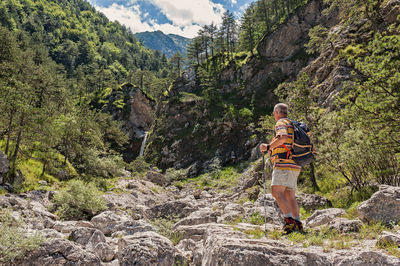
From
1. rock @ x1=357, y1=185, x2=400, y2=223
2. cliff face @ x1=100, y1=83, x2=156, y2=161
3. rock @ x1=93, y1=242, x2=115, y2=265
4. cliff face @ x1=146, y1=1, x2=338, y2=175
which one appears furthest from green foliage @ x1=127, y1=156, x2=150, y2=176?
rock @ x1=357, y1=185, x2=400, y2=223

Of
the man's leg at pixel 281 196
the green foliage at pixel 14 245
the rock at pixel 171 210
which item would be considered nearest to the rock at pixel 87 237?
the green foliage at pixel 14 245

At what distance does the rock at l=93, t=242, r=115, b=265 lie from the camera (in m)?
6.25

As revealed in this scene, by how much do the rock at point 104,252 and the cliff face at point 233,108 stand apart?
40.4 metres

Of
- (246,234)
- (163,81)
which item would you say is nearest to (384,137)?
(246,234)

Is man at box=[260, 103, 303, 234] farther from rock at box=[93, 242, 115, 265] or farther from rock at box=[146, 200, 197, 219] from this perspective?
rock at box=[146, 200, 197, 219]

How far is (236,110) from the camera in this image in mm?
55031

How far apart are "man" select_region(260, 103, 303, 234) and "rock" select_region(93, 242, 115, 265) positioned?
16.2 ft

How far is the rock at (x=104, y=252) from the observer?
20.5 feet

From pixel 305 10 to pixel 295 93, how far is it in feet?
175

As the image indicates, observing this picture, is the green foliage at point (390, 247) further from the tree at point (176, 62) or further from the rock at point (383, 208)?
the tree at point (176, 62)

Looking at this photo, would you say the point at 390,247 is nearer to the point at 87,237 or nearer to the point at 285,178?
the point at 285,178

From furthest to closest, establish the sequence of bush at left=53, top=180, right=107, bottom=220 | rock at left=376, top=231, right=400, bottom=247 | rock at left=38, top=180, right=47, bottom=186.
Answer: rock at left=38, top=180, right=47, bottom=186, bush at left=53, top=180, right=107, bottom=220, rock at left=376, top=231, right=400, bottom=247

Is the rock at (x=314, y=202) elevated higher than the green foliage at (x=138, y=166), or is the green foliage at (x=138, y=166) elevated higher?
the rock at (x=314, y=202)

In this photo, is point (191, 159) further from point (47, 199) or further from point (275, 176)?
point (275, 176)
